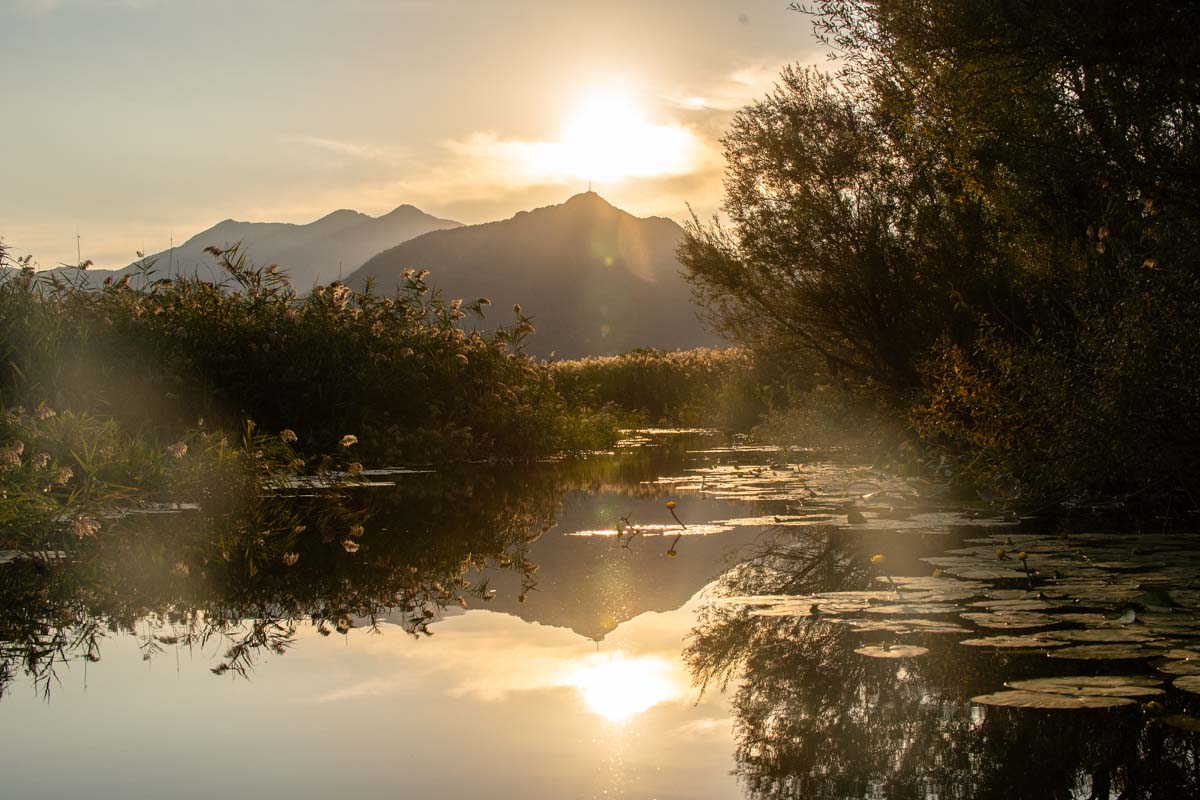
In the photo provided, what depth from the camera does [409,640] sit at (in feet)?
20.6

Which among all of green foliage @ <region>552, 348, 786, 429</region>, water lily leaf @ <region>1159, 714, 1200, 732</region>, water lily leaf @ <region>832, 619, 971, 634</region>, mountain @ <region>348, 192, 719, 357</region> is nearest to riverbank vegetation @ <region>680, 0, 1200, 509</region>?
water lily leaf @ <region>832, 619, 971, 634</region>

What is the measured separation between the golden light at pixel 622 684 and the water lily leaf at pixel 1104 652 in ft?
6.10

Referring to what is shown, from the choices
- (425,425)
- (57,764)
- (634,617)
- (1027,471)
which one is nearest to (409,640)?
(634,617)

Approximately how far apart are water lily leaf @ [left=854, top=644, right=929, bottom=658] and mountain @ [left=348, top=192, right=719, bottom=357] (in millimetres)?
139535

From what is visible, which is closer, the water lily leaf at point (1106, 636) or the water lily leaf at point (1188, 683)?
the water lily leaf at point (1188, 683)

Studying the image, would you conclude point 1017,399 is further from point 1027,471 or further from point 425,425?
point 425,425

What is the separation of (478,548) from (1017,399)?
566 cm

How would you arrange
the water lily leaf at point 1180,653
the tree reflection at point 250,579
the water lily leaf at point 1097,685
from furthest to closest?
the tree reflection at point 250,579 < the water lily leaf at point 1180,653 < the water lily leaf at point 1097,685

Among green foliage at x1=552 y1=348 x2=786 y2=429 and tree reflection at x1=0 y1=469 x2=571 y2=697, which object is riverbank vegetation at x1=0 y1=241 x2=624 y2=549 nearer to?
tree reflection at x1=0 y1=469 x2=571 y2=697

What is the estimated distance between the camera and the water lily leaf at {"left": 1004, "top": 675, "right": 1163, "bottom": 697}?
470cm

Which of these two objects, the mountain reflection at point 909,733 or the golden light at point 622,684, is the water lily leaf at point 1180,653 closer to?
the mountain reflection at point 909,733

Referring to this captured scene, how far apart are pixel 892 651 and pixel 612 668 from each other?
1368 mm

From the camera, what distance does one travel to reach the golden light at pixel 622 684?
192 inches

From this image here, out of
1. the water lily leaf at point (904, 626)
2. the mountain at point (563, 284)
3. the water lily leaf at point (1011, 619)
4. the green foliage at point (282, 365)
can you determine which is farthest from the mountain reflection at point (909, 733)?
the mountain at point (563, 284)
